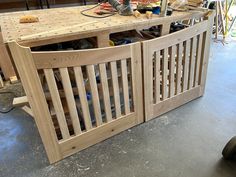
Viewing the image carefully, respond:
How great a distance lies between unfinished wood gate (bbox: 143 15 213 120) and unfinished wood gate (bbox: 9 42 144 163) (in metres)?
0.09

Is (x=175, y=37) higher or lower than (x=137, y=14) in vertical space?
lower

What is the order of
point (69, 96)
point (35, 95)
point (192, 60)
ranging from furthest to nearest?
point (192, 60) → point (69, 96) → point (35, 95)

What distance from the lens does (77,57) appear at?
1.26 metres

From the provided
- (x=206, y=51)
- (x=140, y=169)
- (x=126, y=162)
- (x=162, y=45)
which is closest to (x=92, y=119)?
(x=126, y=162)

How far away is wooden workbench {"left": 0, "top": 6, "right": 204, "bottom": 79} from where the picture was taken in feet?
4.10

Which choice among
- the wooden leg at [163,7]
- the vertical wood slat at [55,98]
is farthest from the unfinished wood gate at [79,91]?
the wooden leg at [163,7]

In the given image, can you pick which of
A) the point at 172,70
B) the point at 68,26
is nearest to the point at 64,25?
the point at 68,26

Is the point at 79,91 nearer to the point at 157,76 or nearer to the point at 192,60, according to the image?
the point at 157,76

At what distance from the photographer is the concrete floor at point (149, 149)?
141cm

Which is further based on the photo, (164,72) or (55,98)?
(164,72)

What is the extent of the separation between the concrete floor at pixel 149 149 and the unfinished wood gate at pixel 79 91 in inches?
4.1

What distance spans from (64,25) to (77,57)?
35 cm

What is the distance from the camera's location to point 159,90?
174 centimetres

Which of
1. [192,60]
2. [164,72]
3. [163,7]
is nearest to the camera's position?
[163,7]
